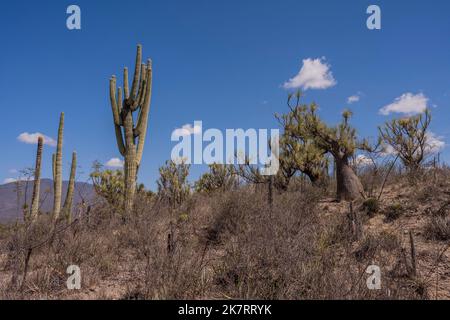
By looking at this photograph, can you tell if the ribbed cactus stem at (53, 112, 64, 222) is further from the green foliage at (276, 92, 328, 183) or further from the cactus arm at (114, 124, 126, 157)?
the green foliage at (276, 92, 328, 183)

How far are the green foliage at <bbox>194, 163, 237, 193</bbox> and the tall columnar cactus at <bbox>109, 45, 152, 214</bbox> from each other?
4.71 m

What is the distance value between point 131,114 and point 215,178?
5.37 meters

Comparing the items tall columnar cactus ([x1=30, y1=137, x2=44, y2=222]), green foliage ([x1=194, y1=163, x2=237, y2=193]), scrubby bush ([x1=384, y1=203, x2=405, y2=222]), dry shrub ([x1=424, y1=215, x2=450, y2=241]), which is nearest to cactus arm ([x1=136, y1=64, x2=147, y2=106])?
tall columnar cactus ([x1=30, y1=137, x2=44, y2=222])

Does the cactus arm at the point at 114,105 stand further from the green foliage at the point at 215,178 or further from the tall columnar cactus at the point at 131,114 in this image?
the green foliage at the point at 215,178

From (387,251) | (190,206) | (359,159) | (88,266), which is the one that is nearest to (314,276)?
(387,251)

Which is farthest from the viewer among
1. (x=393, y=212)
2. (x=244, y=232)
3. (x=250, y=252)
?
(x=393, y=212)

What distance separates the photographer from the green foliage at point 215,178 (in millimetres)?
12691

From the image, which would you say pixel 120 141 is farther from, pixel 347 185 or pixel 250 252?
pixel 347 185

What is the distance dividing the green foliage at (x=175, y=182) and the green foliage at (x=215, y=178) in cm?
87

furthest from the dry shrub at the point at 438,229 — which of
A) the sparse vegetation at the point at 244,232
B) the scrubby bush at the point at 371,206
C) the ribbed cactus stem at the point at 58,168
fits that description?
the ribbed cactus stem at the point at 58,168

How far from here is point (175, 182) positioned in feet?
38.5

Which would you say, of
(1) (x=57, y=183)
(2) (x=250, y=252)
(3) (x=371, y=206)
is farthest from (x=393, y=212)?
(1) (x=57, y=183)

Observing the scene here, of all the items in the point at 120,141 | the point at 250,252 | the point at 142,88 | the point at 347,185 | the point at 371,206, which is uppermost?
the point at 142,88
